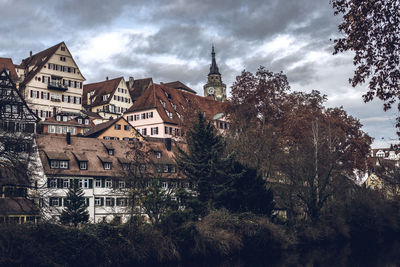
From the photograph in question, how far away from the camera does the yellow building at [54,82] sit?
8031 cm

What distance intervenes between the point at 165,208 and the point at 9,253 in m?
11.5

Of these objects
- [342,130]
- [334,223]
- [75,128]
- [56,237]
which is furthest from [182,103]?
[56,237]

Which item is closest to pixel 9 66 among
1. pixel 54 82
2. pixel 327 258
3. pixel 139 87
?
pixel 54 82

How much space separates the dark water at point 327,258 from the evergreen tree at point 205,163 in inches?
205

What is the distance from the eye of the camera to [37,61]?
3374 inches

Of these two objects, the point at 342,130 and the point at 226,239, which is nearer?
the point at 226,239

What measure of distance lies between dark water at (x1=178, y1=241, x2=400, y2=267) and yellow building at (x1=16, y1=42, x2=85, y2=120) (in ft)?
176

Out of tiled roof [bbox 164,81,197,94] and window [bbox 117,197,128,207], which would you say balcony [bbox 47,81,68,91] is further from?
tiled roof [bbox 164,81,197,94]

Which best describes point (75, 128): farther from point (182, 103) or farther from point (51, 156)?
point (51, 156)

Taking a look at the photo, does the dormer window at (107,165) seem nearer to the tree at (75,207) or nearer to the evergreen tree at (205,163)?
the tree at (75,207)

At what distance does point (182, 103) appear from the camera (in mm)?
84812

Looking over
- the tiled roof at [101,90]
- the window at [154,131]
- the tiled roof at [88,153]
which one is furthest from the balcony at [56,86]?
the tiled roof at [88,153]

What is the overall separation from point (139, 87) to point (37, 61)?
2489 centimetres

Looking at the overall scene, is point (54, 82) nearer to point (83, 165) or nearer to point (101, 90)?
point (101, 90)
